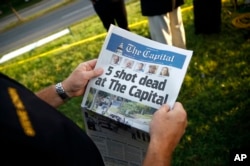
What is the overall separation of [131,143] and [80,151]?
0.45 metres

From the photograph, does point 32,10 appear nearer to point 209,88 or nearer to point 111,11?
point 111,11

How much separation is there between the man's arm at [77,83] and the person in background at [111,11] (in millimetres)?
2354

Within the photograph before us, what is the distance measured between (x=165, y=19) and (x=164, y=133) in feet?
6.76

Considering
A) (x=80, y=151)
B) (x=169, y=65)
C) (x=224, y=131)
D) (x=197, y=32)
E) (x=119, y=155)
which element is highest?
(x=197, y=32)

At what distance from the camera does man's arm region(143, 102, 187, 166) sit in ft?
3.42

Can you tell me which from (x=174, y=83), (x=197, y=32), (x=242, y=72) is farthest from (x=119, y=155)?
(x=197, y=32)

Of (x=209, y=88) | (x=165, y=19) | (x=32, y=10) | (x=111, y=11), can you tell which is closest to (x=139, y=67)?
(x=209, y=88)

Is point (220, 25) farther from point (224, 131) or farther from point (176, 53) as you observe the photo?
point (176, 53)

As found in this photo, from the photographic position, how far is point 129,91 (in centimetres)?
128

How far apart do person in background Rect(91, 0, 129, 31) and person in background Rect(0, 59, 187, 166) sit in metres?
2.77

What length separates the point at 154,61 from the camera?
1316mm

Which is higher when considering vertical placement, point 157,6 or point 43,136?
point 157,6

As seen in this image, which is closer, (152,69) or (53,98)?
(152,69)

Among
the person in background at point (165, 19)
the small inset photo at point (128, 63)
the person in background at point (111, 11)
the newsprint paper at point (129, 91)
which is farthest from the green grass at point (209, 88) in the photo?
the small inset photo at point (128, 63)
